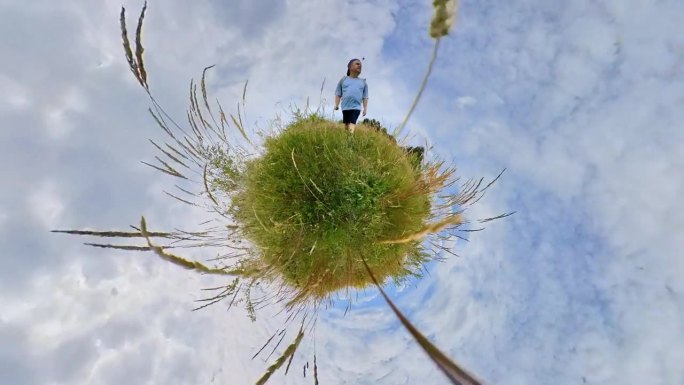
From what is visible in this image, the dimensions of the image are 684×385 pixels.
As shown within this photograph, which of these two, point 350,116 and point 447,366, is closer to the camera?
point 447,366

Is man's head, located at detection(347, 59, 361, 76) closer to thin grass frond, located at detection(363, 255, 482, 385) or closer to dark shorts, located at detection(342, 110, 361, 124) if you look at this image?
dark shorts, located at detection(342, 110, 361, 124)

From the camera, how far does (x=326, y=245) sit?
62.7 inches

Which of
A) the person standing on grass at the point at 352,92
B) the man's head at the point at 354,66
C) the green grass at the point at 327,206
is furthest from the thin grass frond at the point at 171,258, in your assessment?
the man's head at the point at 354,66

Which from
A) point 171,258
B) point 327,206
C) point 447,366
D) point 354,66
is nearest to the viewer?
point 447,366

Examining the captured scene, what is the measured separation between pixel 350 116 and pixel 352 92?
3.5 inches

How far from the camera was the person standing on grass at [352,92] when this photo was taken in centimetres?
197

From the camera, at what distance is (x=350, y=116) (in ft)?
6.57

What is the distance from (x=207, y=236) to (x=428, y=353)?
49.4 inches

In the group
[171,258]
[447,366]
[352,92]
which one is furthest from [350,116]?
[447,366]

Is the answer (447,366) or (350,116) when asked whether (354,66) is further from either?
(447,366)

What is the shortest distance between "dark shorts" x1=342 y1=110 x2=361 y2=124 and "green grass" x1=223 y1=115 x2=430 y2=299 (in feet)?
0.62

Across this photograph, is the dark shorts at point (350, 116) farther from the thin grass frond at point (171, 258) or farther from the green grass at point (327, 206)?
the thin grass frond at point (171, 258)

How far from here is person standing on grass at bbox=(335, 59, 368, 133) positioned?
1972mm

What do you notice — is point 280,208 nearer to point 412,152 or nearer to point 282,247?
point 282,247
